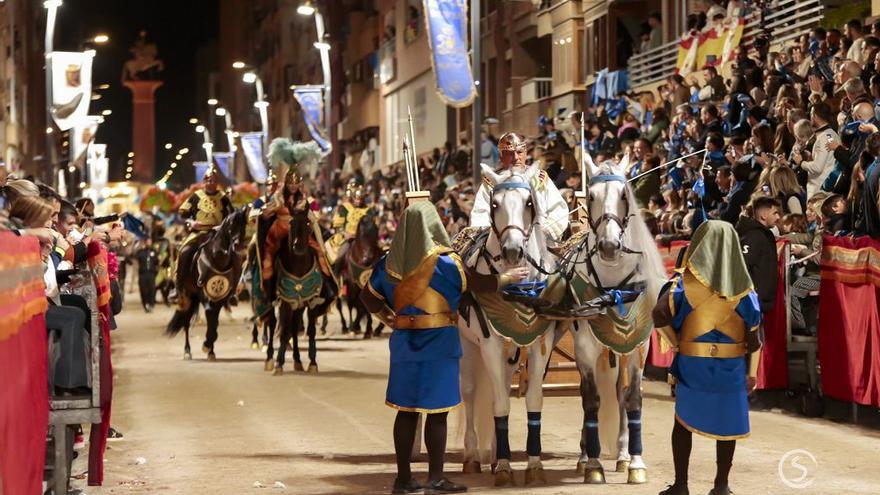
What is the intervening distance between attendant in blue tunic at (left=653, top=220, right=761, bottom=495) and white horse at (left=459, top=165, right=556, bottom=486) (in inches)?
53.5

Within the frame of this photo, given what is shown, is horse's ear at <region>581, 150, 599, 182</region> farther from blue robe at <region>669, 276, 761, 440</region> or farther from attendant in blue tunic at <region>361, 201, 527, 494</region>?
blue robe at <region>669, 276, 761, 440</region>

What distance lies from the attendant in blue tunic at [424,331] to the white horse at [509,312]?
285 millimetres

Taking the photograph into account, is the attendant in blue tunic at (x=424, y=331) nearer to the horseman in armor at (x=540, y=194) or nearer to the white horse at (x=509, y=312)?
the white horse at (x=509, y=312)

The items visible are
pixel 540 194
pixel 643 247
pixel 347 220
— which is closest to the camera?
pixel 643 247

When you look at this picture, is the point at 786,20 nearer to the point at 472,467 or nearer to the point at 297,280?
the point at 297,280

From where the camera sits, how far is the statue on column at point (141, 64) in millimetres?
137875

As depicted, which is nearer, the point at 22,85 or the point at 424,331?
the point at 424,331

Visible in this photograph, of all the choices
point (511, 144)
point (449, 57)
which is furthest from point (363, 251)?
point (511, 144)

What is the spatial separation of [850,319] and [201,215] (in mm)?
12591

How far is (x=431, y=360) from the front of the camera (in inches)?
410

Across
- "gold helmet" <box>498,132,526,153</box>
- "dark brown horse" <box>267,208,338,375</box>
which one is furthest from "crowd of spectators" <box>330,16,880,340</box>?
"dark brown horse" <box>267,208,338,375</box>

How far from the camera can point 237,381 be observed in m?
19.5

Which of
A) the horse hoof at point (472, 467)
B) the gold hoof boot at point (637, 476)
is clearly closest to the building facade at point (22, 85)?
the horse hoof at point (472, 467)

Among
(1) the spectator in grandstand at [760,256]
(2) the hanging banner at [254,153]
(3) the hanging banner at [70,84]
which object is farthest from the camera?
(2) the hanging banner at [254,153]
